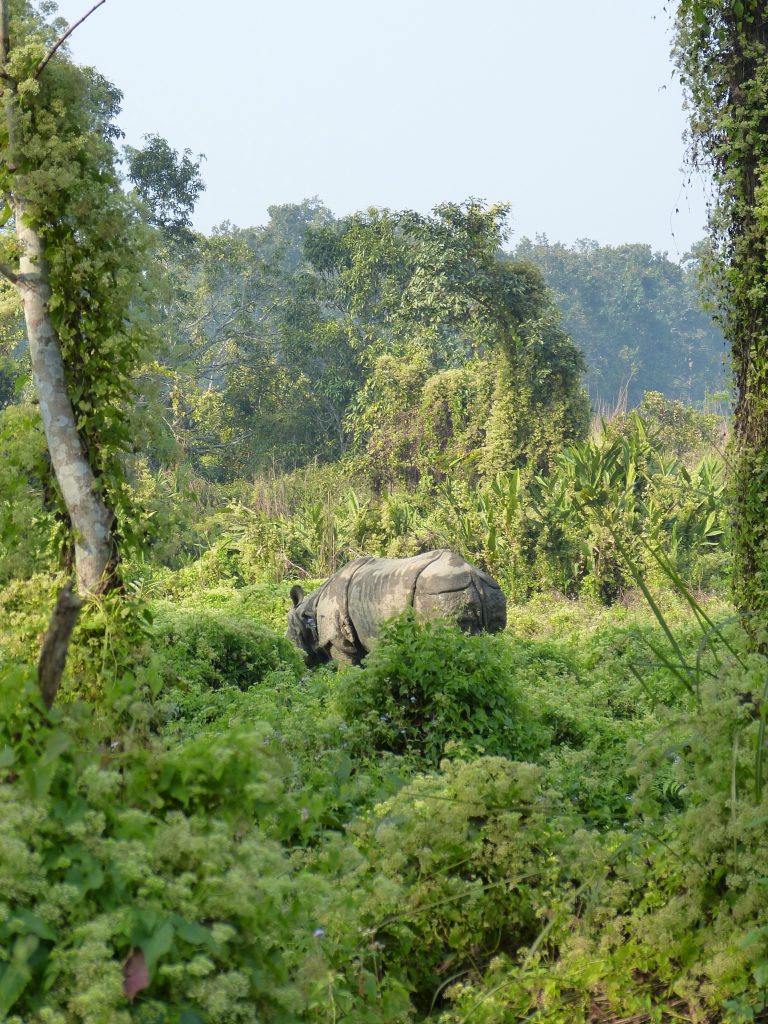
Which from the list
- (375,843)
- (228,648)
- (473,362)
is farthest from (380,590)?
(473,362)

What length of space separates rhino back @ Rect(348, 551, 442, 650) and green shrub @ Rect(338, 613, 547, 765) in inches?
92.4

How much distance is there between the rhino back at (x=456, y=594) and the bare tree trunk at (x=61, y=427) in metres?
3.51

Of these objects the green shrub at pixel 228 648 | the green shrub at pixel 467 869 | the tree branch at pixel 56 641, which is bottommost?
the green shrub at pixel 228 648

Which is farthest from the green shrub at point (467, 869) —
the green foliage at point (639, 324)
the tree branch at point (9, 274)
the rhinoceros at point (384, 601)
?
the green foliage at point (639, 324)

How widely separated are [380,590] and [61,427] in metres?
3.93

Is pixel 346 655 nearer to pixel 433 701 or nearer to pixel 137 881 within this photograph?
pixel 433 701

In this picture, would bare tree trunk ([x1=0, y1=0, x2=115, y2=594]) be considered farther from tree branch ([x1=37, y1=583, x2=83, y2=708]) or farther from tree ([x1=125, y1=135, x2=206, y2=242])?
tree ([x1=125, y1=135, x2=206, y2=242])

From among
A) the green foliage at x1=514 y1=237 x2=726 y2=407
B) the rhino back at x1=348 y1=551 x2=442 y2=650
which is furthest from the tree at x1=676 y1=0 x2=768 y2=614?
the green foliage at x1=514 y1=237 x2=726 y2=407

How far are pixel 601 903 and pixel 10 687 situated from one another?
1810 millimetres

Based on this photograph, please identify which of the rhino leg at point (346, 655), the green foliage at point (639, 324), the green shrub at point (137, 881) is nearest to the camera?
the green shrub at point (137, 881)

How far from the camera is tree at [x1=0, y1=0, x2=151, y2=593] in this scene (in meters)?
5.39

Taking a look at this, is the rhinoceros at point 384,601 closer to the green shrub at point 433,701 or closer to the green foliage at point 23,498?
the green shrub at point 433,701

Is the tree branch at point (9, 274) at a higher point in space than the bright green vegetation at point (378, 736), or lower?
higher

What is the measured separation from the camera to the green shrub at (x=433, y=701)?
572cm
